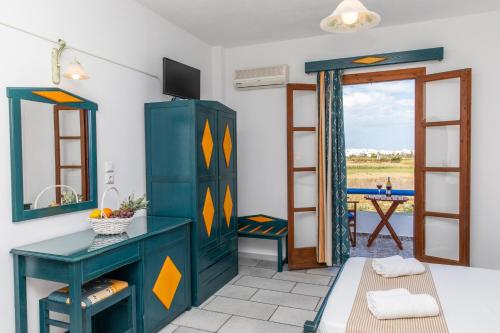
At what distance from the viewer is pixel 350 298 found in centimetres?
219

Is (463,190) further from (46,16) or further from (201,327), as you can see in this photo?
(46,16)

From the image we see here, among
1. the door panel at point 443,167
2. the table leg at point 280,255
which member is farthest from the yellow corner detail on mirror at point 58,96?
the door panel at point 443,167

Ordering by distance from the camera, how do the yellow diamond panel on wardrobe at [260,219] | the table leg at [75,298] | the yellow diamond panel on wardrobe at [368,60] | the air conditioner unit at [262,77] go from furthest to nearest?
the yellow diamond panel on wardrobe at [260,219], the air conditioner unit at [262,77], the yellow diamond panel on wardrobe at [368,60], the table leg at [75,298]

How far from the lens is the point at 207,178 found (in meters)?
3.55

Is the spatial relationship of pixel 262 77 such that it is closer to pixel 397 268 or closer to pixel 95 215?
pixel 95 215

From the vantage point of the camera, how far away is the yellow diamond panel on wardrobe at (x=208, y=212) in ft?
11.5

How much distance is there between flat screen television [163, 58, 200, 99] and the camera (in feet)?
11.8

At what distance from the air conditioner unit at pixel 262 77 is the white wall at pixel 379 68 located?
12 centimetres

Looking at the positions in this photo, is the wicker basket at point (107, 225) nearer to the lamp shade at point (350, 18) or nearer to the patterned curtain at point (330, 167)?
the lamp shade at point (350, 18)

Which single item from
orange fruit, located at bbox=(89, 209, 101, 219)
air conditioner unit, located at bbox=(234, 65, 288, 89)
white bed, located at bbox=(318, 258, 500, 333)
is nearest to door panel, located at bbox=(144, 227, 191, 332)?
orange fruit, located at bbox=(89, 209, 101, 219)

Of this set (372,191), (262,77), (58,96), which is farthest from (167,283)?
(372,191)

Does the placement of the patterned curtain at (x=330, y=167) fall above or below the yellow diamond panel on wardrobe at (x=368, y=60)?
below

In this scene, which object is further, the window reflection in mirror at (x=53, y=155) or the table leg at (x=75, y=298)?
the window reflection in mirror at (x=53, y=155)

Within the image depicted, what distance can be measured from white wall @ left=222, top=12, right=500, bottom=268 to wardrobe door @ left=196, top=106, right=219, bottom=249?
1.24 m
